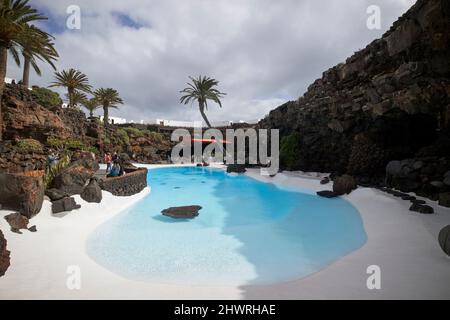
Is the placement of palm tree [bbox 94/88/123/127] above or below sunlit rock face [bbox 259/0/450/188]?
above

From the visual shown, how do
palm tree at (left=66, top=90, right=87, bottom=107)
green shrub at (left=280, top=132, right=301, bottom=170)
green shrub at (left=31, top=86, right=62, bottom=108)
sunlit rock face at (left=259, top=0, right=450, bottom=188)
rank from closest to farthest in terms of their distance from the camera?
1. sunlit rock face at (left=259, top=0, right=450, bottom=188)
2. green shrub at (left=280, top=132, right=301, bottom=170)
3. green shrub at (left=31, top=86, right=62, bottom=108)
4. palm tree at (left=66, top=90, right=87, bottom=107)

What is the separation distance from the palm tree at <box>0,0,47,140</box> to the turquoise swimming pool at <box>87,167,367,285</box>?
12513mm

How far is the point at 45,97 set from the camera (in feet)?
79.9

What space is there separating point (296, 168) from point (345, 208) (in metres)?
10.0

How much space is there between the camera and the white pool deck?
3832mm

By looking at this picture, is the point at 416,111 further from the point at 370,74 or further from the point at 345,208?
the point at 345,208

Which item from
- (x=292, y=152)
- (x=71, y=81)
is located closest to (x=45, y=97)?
(x=71, y=81)

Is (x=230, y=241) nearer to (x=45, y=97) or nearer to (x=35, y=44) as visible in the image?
(x=35, y=44)

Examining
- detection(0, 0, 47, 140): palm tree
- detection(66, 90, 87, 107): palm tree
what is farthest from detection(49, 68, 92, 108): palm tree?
detection(0, 0, 47, 140): palm tree

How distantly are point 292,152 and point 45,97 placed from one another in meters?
25.6

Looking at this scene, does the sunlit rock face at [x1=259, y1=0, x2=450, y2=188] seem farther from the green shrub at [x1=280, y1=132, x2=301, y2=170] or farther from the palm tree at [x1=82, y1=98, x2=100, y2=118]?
the palm tree at [x1=82, y1=98, x2=100, y2=118]

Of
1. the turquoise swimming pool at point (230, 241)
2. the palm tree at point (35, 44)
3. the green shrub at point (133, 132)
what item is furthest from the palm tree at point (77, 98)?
the turquoise swimming pool at point (230, 241)

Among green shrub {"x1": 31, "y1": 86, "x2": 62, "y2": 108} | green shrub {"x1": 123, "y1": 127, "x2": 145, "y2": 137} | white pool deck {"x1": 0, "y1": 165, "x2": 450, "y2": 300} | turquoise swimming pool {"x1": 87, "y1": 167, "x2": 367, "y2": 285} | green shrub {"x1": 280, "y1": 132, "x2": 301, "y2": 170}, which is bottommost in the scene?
turquoise swimming pool {"x1": 87, "y1": 167, "x2": 367, "y2": 285}
